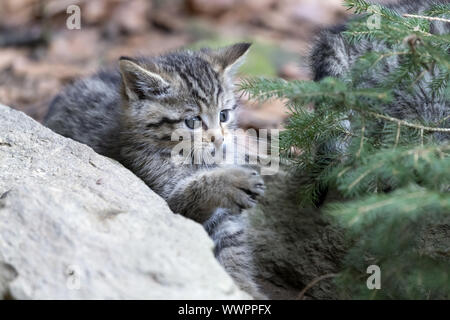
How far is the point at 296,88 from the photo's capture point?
10.6 feet

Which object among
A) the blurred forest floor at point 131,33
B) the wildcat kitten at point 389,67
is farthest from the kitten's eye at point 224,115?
the blurred forest floor at point 131,33

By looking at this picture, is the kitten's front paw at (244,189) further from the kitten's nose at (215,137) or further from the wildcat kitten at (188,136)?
the kitten's nose at (215,137)

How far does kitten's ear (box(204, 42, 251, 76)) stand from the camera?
4.68m

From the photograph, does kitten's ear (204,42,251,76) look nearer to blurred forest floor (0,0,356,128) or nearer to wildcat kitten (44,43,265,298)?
wildcat kitten (44,43,265,298)

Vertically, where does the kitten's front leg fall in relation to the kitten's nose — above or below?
below

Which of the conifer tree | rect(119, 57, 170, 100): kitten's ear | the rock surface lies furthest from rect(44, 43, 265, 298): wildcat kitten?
the rock surface

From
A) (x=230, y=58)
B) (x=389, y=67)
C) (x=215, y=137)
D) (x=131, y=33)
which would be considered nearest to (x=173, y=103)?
(x=215, y=137)

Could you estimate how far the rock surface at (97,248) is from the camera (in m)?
2.83

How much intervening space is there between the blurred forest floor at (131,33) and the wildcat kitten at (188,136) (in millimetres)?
2580

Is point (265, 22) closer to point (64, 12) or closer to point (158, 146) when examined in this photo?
point (64, 12)

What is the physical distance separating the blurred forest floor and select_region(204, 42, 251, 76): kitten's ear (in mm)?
2348
